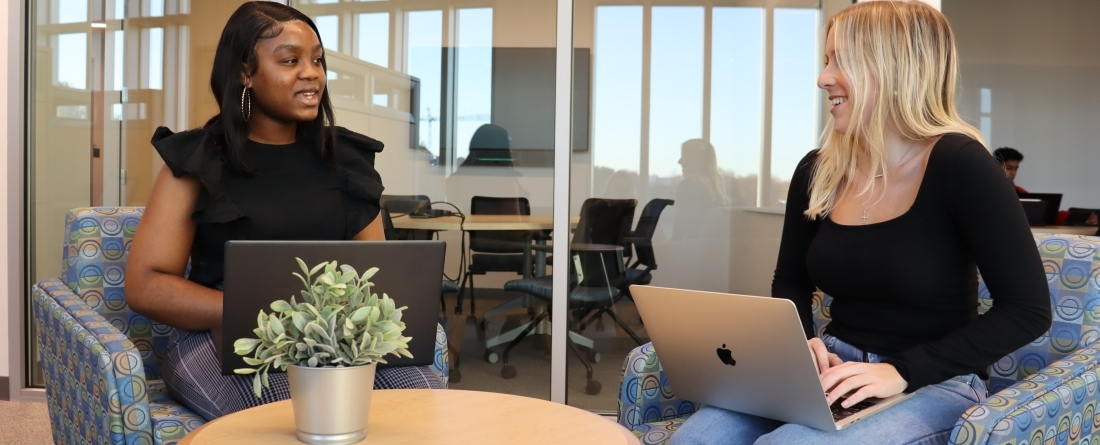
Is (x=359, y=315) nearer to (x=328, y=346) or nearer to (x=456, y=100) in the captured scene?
(x=328, y=346)

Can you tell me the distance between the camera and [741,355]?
145 centimetres

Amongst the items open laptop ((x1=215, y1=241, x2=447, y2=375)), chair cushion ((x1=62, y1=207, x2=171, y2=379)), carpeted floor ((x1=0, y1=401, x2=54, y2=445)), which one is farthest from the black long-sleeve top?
carpeted floor ((x1=0, y1=401, x2=54, y2=445))

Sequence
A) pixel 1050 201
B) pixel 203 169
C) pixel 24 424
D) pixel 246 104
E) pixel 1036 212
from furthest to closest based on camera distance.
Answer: pixel 1050 201 < pixel 1036 212 < pixel 24 424 < pixel 246 104 < pixel 203 169

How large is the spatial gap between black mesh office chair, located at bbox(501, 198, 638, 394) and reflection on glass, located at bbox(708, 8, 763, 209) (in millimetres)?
467

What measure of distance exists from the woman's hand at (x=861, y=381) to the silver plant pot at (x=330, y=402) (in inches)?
28.5

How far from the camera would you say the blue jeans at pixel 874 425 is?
4.67 feet

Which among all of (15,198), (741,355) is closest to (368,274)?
(741,355)

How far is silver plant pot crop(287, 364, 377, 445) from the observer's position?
1248mm

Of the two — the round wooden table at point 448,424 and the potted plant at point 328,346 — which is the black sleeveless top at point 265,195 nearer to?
the round wooden table at point 448,424

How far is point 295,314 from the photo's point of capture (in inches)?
48.1

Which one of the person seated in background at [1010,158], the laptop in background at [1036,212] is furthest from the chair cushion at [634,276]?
the person seated in background at [1010,158]

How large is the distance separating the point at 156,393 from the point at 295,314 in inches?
43.0

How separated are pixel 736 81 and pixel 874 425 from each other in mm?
2402

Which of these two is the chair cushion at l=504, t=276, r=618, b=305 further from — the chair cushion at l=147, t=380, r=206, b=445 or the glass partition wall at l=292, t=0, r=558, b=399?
the chair cushion at l=147, t=380, r=206, b=445
